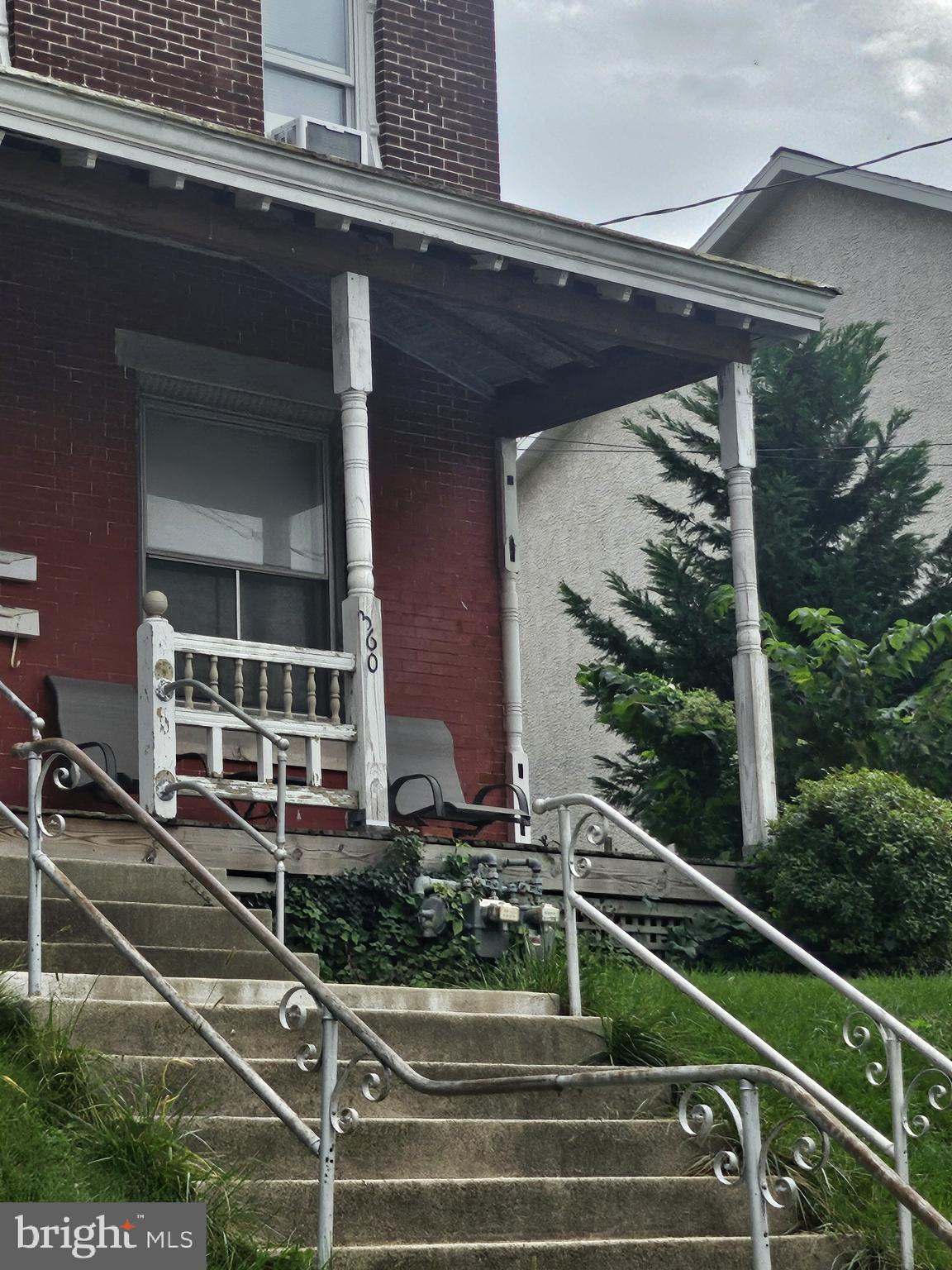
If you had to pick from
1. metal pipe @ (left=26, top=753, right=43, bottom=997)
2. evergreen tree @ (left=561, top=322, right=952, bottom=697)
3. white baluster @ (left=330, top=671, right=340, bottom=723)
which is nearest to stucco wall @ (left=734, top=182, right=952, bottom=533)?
evergreen tree @ (left=561, top=322, right=952, bottom=697)

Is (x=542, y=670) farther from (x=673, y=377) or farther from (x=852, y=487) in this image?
(x=673, y=377)

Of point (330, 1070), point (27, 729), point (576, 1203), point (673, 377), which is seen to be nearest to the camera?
point (330, 1070)

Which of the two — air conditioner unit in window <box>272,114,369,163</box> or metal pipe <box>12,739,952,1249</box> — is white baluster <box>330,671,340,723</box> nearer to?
air conditioner unit in window <box>272,114,369,163</box>

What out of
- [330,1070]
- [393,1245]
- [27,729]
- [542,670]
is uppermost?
[542,670]

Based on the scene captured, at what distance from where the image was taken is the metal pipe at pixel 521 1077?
196 inches

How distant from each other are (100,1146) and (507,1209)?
1.34 meters

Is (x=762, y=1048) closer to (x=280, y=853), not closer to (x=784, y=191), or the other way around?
(x=280, y=853)

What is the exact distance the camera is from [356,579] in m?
10.3

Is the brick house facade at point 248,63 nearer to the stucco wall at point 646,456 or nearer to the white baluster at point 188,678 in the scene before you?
the white baluster at point 188,678

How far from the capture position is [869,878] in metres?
10.6

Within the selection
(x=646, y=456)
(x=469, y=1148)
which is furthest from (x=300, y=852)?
(x=646, y=456)

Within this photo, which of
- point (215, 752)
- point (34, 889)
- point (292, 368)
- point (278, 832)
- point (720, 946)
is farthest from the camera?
point (292, 368)

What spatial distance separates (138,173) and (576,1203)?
5988 millimetres

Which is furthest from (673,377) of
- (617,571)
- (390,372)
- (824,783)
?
(617,571)
